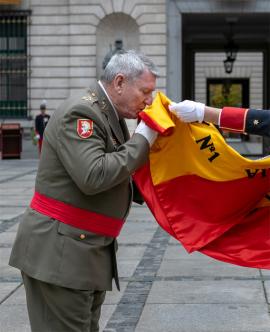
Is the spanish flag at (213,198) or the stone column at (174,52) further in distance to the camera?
the stone column at (174,52)

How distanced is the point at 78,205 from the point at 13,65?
27.5 metres

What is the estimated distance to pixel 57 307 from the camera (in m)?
3.52

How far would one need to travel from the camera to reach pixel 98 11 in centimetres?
2884

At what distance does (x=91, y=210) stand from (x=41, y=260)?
32 cm

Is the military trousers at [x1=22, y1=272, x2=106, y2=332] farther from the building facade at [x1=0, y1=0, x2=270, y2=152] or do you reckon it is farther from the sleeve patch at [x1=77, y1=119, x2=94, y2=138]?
the building facade at [x1=0, y1=0, x2=270, y2=152]

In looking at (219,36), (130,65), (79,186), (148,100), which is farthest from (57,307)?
(219,36)

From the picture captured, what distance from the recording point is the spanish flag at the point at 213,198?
13.3ft

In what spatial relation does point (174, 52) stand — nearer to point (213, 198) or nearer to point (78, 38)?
point (78, 38)

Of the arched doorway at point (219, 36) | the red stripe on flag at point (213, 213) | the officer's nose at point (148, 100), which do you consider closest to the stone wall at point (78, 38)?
the arched doorway at point (219, 36)

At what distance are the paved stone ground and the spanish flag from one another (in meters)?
1.56

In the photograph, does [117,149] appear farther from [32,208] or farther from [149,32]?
[149,32]

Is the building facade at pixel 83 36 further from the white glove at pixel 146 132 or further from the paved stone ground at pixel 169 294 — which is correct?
the white glove at pixel 146 132

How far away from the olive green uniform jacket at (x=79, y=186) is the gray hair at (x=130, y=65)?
132 mm

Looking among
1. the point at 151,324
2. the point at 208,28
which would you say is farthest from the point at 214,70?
the point at 151,324
